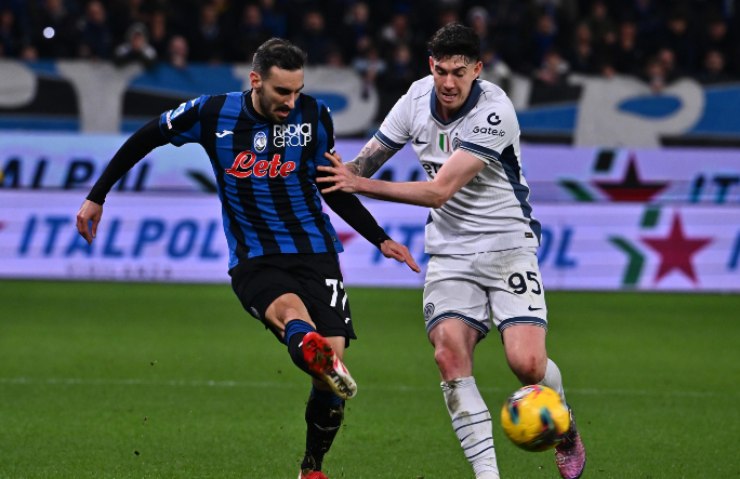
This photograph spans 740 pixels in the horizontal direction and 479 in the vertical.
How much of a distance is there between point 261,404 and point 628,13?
42.8ft

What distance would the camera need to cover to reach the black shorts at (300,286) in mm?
5961

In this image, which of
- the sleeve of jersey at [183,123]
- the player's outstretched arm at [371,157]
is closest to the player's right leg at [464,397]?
the player's outstretched arm at [371,157]

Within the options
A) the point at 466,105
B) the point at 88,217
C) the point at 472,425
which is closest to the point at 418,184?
the point at 466,105

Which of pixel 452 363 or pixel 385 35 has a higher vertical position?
pixel 452 363

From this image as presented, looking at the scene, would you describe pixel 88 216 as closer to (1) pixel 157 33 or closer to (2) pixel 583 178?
(2) pixel 583 178

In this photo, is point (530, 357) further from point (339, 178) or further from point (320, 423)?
point (339, 178)

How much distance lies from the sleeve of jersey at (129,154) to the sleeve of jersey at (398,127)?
1.09 m

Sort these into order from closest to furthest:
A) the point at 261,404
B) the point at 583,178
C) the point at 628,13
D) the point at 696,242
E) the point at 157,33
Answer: the point at 261,404 → the point at 696,242 → the point at 583,178 → the point at 157,33 → the point at 628,13

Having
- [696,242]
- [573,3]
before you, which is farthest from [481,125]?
[573,3]

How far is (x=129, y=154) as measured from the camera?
6355mm

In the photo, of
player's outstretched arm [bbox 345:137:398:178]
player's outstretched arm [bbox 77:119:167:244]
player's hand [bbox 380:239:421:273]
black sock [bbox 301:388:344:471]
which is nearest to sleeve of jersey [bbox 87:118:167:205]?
player's outstretched arm [bbox 77:119:167:244]

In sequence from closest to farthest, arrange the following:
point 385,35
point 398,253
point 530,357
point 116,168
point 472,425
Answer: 1. point 472,425
2. point 530,357
3. point 398,253
4. point 116,168
5. point 385,35

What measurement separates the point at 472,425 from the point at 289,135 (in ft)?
5.28

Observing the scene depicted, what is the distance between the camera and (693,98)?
59.6 ft
